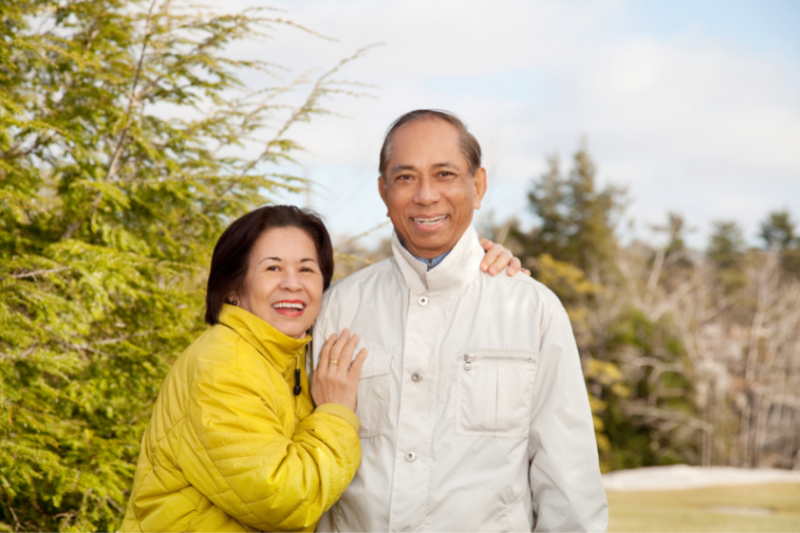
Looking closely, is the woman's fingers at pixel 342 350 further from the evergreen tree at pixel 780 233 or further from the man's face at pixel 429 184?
the evergreen tree at pixel 780 233

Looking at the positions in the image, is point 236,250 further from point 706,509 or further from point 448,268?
point 706,509

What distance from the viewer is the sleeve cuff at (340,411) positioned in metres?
2.23

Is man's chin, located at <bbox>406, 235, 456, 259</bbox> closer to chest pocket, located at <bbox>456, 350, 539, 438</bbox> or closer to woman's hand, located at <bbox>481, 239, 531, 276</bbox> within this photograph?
woman's hand, located at <bbox>481, 239, 531, 276</bbox>

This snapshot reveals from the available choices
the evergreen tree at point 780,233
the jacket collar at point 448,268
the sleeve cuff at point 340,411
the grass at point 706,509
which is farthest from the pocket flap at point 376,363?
the evergreen tree at point 780,233

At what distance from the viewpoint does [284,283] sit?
241cm

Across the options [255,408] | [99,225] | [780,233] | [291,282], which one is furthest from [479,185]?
[780,233]

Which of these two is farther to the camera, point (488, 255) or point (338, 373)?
point (488, 255)

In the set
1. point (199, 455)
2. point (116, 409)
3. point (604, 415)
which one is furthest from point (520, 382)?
point (604, 415)

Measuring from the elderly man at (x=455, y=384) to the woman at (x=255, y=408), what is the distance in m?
0.14

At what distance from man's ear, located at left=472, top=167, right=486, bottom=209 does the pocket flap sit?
66 cm

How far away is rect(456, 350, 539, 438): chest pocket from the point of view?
227 centimetres

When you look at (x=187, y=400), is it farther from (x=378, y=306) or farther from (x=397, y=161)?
(x=397, y=161)

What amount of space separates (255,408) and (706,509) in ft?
46.5

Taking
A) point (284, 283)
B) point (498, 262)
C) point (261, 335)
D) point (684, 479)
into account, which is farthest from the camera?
point (684, 479)
